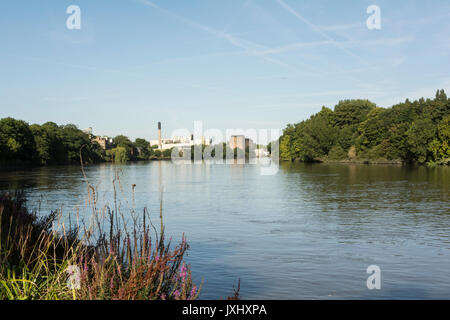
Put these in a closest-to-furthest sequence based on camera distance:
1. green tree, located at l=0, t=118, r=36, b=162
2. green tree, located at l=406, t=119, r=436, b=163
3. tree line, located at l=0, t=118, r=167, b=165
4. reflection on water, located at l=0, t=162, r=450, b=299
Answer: reflection on water, located at l=0, t=162, r=450, b=299
green tree, located at l=406, t=119, r=436, b=163
green tree, located at l=0, t=118, r=36, b=162
tree line, located at l=0, t=118, r=167, b=165

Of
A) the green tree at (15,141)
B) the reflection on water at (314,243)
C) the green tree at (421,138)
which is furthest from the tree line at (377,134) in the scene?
the green tree at (15,141)

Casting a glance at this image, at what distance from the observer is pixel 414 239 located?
1708 cm

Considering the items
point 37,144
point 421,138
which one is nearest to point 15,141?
point 37,144

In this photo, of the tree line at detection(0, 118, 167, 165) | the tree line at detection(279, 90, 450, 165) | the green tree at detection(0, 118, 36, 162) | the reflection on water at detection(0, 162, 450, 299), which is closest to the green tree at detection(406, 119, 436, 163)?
the tree line at detection(279, 90, 450, 165)

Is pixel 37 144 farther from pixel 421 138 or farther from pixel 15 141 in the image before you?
pixel 421 138

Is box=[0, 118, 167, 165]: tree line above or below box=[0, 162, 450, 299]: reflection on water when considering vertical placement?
above

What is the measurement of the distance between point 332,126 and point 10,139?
3393 inches

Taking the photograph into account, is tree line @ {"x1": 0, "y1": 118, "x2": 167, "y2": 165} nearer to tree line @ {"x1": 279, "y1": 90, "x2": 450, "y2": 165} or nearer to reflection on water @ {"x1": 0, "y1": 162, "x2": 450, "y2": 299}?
tree line @ {"x1": 279, "y1": 90, "x2": 450, "y2": 165}

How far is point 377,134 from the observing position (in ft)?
358

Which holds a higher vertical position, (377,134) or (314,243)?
(377,134)

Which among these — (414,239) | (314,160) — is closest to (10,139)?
(314,160)

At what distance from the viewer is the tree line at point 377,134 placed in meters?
88.9

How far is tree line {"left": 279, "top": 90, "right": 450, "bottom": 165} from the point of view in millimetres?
88938
